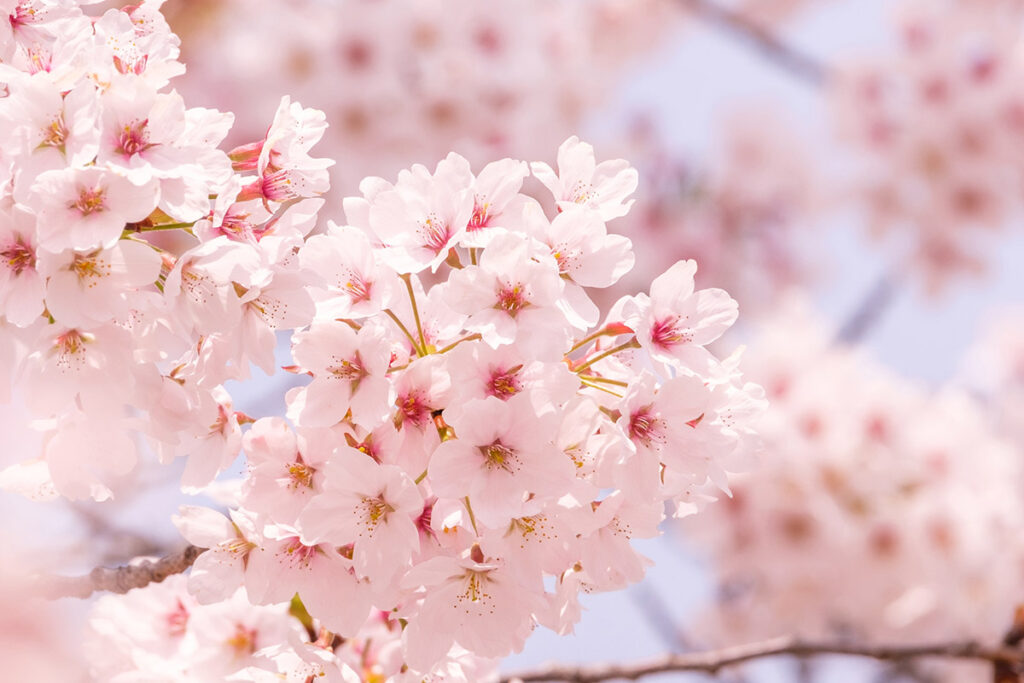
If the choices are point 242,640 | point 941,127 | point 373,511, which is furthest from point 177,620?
point 941,127

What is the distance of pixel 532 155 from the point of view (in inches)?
175

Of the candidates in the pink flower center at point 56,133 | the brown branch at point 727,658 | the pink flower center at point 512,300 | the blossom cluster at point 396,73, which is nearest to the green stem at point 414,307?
the pink flower center at point 512,300

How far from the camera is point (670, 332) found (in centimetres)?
118

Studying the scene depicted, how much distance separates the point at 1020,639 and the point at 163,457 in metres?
1.46

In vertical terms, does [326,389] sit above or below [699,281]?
above

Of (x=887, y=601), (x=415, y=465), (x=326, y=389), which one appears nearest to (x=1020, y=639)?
(x=415, y=465)

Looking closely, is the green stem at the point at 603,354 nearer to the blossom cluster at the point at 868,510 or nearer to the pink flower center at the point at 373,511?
the pink flower center at the point at 373,511

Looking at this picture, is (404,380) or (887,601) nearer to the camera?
(404,380)

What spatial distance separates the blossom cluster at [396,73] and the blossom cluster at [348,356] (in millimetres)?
3002

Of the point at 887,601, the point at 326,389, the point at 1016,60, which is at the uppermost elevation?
the point at 326,389

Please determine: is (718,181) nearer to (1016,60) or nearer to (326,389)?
(1016,60)

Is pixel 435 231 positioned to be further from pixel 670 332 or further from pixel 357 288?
pixel 670 332

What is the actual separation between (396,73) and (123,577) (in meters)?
3.12

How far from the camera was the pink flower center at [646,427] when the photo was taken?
1.08 m
